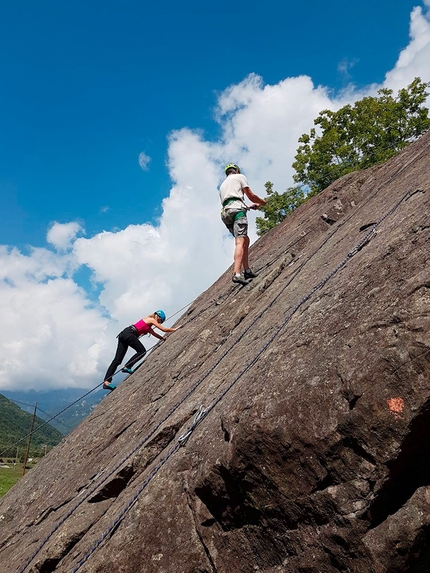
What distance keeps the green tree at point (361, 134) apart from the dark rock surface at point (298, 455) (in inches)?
1303

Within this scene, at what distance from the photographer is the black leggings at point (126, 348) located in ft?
41.8

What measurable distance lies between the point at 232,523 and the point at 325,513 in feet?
3.95

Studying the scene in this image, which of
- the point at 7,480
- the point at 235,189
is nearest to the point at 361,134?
the point at 235,189

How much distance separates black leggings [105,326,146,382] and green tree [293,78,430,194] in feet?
92.6

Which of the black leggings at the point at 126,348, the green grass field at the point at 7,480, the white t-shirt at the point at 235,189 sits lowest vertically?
the black leggings at the point at 126,348

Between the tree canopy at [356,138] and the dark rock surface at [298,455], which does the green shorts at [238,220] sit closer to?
the dark rock surface at [298,455]

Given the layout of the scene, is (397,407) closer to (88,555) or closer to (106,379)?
(88,555)

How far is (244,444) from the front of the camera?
4449mm

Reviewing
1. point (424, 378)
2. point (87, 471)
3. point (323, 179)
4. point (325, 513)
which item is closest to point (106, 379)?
point (87, 471)

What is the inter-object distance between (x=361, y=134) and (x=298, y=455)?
42406 mm

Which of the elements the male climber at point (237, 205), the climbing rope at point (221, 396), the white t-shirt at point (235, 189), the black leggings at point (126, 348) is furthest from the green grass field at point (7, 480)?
the climbing rope at point (221, 396)

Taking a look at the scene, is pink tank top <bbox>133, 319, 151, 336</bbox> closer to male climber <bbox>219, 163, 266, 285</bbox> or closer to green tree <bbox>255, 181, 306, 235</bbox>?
male climber <bbox>219, 163, 266, 285</bbox>

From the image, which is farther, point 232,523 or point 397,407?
point 232,523

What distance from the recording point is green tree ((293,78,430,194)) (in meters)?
38.1
